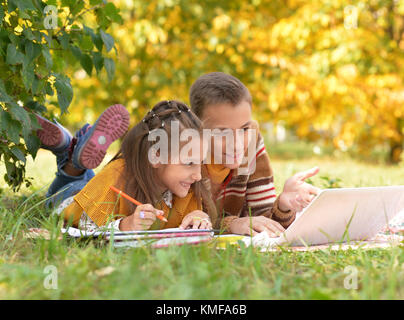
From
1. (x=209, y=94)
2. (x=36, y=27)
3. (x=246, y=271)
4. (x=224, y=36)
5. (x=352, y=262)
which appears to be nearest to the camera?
(x=246, y=271)

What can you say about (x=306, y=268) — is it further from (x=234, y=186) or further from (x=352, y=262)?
(x=234, y=186)

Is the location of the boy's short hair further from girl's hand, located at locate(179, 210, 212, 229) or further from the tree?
girl's hand, located at locate(179, 210, 212, 229)

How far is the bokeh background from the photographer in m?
5.92

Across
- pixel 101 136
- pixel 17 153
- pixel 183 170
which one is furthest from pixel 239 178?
pixel 17 153

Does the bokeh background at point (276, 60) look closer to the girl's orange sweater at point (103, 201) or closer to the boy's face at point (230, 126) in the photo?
the boy's face at point (230, 126)

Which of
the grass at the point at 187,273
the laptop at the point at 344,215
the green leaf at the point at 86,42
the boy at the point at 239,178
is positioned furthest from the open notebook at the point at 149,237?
the green leaf at the point at 86,42

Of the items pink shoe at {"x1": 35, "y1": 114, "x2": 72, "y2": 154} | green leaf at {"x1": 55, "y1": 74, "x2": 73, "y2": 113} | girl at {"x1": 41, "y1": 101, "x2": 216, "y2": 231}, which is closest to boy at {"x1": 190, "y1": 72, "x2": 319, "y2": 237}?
girl at {"x1": 41, "y1": 101, "x2": 216, "y2": 231}

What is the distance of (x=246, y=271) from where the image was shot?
52.8 inches

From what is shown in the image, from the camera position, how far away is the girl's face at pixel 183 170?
197cm

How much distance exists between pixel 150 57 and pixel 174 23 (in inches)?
22.4

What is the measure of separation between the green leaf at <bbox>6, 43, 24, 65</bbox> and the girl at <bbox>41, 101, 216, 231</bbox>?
1.65ft

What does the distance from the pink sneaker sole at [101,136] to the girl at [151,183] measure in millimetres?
287

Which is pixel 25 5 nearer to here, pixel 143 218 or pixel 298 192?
pixel 143 218
